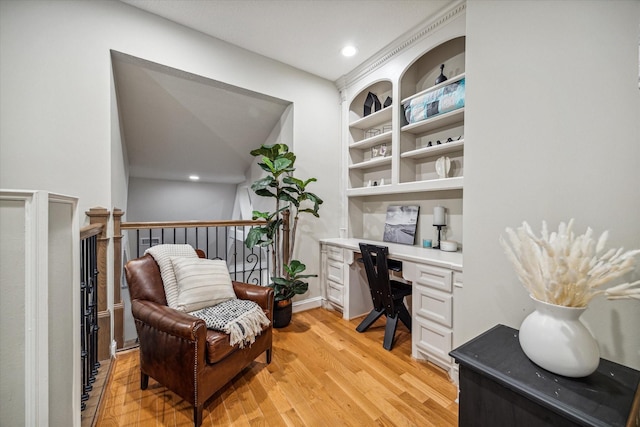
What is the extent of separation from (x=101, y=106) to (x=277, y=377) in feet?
8.04

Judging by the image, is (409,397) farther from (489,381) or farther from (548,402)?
(548,402)

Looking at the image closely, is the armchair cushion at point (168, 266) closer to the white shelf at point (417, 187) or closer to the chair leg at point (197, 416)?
the chair leg at point (197, 416)

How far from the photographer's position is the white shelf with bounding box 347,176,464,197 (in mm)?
2150

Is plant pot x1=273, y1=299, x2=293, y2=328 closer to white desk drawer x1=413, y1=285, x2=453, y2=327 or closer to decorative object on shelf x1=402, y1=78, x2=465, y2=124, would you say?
white desk drawer x1=413, y1=285, x2=453, y2=327

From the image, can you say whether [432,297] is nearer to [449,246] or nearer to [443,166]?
[449,246]

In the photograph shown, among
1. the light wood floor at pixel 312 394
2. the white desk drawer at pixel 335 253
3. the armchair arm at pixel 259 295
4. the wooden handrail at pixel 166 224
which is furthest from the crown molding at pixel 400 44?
the light wood floor at pixel 312 394

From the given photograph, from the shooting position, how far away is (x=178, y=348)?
4.70 feet

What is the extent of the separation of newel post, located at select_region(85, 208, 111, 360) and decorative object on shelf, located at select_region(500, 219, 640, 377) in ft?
8.48

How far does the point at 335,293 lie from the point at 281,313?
2.24ft

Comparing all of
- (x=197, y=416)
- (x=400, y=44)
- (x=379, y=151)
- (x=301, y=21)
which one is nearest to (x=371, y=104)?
(x=379, y=151)

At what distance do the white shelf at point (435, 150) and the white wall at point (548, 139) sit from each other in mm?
725

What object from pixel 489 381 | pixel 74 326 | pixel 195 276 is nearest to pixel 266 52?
pixel 195 276

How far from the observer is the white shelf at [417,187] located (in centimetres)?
215

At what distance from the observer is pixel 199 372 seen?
4.63 ft
